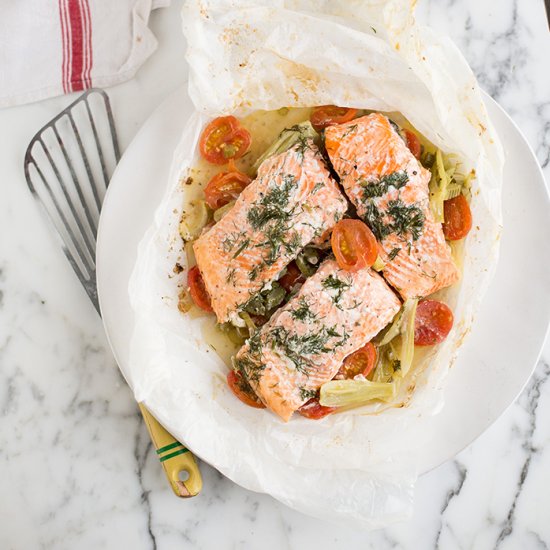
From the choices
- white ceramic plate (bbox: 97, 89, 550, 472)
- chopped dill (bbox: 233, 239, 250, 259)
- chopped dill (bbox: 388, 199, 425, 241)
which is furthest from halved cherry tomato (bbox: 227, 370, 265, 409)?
chopped dill (bbox: 388, 199, 425, 241)

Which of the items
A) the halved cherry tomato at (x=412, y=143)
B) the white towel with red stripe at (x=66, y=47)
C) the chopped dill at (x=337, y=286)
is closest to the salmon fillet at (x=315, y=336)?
the chopped dill at (x=337, y=286)

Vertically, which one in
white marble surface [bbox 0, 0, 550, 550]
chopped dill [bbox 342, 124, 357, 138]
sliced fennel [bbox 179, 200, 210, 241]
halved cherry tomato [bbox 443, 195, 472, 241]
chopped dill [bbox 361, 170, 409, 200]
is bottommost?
white marble surface [bbox 0, 0, 550, 550]

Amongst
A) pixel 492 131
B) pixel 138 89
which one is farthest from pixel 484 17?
pixel 138 89

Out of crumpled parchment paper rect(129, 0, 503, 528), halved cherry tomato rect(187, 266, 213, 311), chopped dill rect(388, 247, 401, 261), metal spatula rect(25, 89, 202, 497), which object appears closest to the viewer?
crumpled parchment paper rect(129, 0, 503, 528)

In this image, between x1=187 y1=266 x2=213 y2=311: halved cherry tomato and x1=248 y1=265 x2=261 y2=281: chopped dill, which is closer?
x1=248 y1=265 x2=261 y2=281: chopped dill

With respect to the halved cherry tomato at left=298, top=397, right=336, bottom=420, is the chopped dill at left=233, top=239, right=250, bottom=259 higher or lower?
higher

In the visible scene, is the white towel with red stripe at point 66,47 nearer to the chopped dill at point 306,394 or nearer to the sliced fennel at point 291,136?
the sliced fennel at point 291,136

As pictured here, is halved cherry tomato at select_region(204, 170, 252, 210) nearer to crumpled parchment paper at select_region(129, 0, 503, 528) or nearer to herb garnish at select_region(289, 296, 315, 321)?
crumpled parchment paper at select_region(129, 0, 503, 528)
